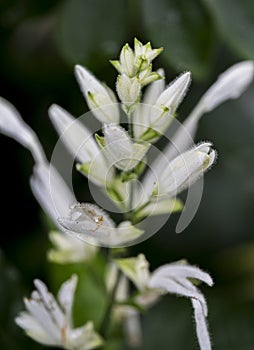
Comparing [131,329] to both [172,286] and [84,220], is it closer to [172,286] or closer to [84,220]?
[172,286]

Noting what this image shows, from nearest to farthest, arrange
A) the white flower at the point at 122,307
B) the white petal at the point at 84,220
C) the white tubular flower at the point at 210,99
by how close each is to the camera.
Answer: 1. the white petal at the point at 84,220
2. the white tubular flower at the point at 210,99
3. the white flower at the point at 122,307

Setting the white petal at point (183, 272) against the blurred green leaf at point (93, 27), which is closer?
the white petal at point (183, 272)

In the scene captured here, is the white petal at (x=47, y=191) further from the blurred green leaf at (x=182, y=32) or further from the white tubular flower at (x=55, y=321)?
the blurred green leaf at (x=182, y=32)

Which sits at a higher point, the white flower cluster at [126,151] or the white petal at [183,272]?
the white flower cluster at [126,151]

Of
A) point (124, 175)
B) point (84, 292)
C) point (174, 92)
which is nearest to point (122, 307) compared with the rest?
point (84, 292)

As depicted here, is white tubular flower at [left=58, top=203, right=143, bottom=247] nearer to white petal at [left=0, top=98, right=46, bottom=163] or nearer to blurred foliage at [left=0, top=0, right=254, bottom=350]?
white petal at [left=0, top=98, right=46, bottom=163]

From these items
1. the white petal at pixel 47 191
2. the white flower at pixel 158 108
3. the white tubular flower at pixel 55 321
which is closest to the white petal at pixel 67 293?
the white tubular flower at pixel 55 321
